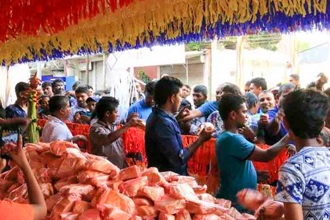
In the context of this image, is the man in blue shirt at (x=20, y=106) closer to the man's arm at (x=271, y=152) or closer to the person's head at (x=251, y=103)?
the person's head at (x=251, y=103)

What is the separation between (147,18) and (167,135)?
0.82 meters

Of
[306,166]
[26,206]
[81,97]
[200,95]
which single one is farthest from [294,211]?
[81,97]

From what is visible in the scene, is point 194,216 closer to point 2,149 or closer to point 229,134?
point 229,134

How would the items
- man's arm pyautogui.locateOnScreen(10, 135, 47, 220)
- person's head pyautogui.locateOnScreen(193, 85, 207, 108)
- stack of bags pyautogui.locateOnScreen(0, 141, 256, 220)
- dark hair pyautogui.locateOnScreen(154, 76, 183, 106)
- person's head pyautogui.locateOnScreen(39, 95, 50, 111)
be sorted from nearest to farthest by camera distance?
man's arm pyautogui.locateOnScreen(10, 135, 47, 220), stack of bags pyautogui.locateOnScreen(0, 141, 256, 220), dark hair pyautogui.locateOnScreen(154, 76, 183, 106), person's head pyautogui.locateOnScreen(193, 85, 207, 108), person's head pyautogui.locateOnScreen(39, 95, 50, 111)

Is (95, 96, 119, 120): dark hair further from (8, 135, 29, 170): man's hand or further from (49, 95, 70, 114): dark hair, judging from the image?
(8, 135, 29, 170): man's hand

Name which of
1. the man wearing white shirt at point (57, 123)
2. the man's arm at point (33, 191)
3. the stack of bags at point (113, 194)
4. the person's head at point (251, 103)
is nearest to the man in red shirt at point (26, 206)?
the man's arm at point (33, 191)

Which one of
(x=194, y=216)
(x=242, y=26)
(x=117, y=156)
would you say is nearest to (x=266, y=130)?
(x=242, y=26)

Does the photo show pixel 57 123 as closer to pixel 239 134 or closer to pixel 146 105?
pixel 146 105

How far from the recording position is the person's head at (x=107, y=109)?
3412 mm

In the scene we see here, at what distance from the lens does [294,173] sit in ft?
4.41

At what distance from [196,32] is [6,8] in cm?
178

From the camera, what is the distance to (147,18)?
107 inches

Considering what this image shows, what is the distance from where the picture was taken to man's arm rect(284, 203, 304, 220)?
1.32 metres

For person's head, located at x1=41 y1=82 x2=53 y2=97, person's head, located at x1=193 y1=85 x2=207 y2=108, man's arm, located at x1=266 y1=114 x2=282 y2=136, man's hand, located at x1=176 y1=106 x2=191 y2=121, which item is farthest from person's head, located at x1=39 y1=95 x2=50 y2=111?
man's arm, located at x1=266 y1=114 x2=282 y2=136
